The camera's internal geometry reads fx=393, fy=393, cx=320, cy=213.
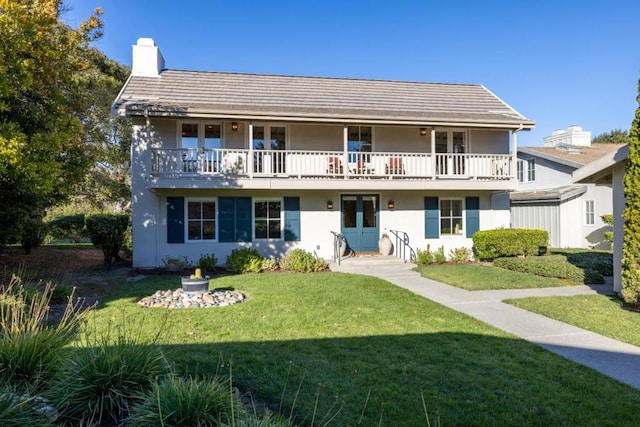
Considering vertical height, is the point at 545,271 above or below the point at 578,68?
below

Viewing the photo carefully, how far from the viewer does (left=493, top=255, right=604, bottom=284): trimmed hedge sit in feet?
33.8

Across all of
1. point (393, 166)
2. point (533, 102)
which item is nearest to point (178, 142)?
point (393, 166)

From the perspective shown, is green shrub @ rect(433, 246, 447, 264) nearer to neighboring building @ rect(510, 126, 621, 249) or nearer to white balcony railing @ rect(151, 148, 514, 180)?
white balcony railing @ rect(151, 148, 514, 180)

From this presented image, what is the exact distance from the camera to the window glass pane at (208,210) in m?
13.9

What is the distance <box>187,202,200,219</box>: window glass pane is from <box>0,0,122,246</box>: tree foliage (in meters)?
3.72

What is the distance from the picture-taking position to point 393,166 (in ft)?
46.5

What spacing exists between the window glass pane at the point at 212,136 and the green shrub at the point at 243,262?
12.9ft

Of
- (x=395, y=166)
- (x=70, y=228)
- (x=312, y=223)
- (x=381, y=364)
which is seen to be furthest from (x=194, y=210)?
(x=70, y=228)

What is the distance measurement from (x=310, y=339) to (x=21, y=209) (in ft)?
29.0

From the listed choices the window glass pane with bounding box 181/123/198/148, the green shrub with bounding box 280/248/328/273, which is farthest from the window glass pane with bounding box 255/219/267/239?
the window glass pane with bounding box 181/123/198/148

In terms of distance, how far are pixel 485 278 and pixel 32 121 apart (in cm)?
1223

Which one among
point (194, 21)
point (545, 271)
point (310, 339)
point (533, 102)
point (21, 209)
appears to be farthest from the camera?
point (533, 102)

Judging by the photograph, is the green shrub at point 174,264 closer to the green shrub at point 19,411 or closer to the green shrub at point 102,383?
the green shrub at point 102,383

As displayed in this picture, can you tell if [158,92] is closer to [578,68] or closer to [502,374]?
[502,374]
